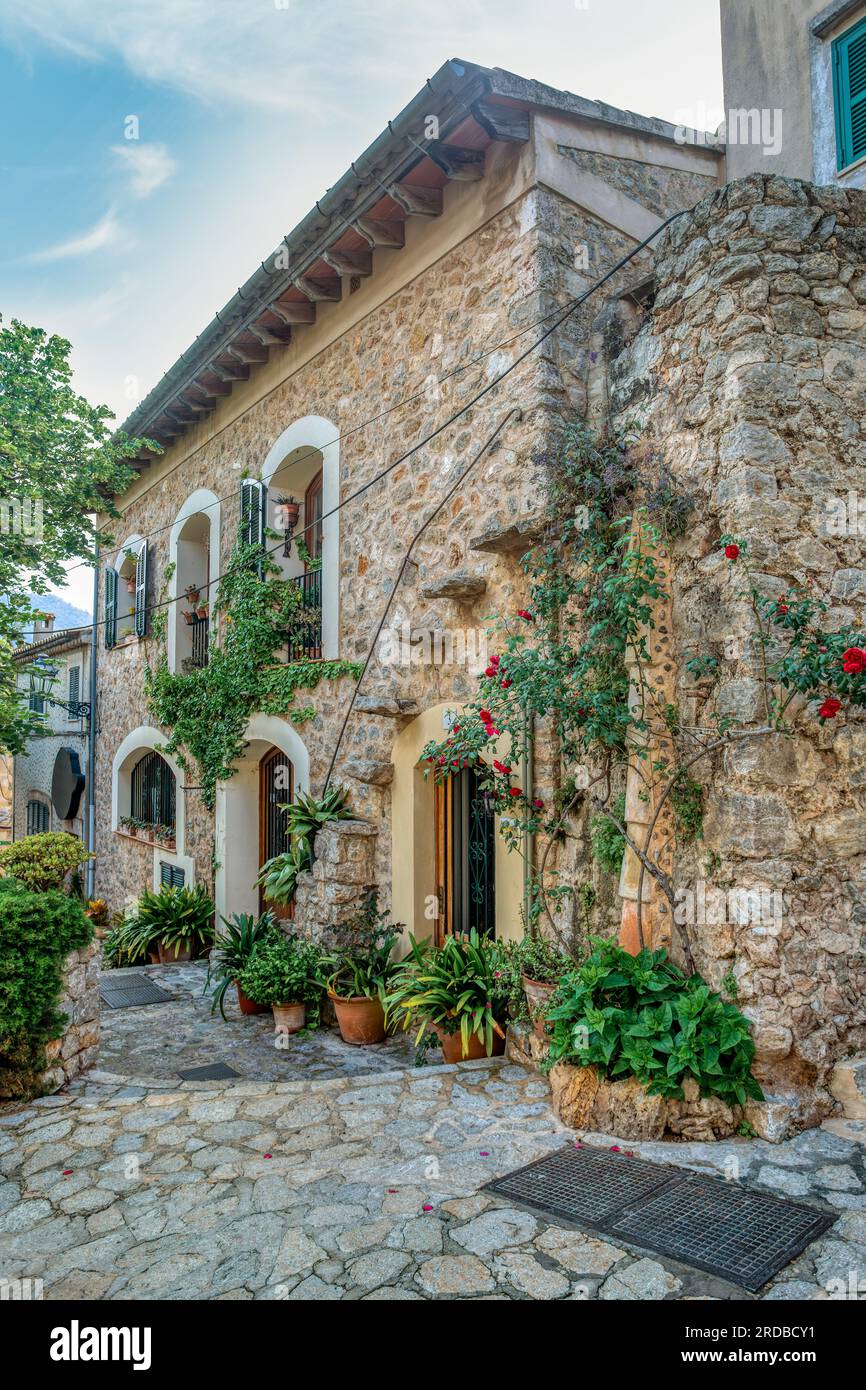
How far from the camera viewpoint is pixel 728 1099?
12.7 ft

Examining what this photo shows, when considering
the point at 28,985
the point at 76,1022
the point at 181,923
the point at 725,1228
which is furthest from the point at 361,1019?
the point at 181,923

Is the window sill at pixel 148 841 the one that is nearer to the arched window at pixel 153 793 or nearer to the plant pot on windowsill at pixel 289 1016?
the arched window at pixel 153 793

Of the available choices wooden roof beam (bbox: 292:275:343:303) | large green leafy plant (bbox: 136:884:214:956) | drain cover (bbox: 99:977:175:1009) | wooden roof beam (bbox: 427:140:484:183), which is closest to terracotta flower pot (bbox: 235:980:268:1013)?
drain cover (bbox: 99:977:175:1009)

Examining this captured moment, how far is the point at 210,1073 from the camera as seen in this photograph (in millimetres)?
5918

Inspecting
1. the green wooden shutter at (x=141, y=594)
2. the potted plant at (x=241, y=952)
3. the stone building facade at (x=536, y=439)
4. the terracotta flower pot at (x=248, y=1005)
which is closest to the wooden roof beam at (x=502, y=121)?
the stone building facade at (x=536, y=439)

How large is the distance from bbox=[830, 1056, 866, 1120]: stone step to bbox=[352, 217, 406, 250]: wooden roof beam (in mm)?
6680

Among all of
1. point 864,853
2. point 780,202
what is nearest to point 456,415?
point 780,202

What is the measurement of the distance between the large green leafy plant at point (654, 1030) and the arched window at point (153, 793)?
8054 millimetres

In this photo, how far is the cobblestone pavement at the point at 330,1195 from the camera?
2.80m

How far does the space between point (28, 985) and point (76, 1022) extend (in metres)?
0.58

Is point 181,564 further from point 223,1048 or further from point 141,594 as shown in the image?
point 223,1048

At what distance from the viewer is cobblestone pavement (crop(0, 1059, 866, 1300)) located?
2803 millimetres

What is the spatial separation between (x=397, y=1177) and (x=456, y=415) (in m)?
5.03
